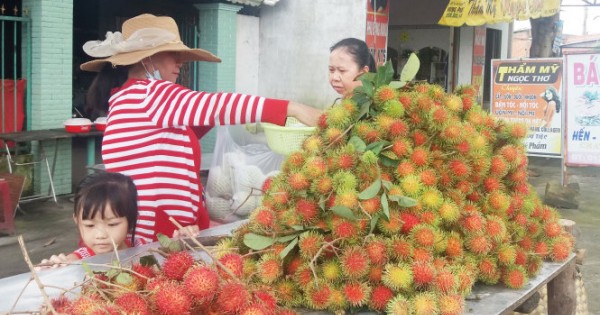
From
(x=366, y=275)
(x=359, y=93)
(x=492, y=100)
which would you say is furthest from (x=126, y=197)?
(x=492, y=100)

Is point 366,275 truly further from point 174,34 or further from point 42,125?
point 42,125

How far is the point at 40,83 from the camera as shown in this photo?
662cm

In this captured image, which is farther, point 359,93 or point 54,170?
point 54,170

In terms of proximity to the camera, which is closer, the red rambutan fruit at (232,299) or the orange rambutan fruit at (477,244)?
the red rambutan fruit at (232,299)

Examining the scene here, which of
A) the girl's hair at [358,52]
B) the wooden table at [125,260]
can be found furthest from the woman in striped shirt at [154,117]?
the girl's hair at [358,52]

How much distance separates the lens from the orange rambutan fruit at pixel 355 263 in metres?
1.42

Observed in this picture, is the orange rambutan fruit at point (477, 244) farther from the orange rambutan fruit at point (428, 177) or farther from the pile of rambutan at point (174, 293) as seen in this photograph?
the pile of rambutan at point (174, 293)

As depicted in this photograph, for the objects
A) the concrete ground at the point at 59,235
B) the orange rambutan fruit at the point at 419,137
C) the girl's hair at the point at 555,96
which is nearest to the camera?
the orange rambutan fruit at the point at 419,137

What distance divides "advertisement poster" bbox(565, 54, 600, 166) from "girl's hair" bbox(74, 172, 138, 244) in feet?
22.5

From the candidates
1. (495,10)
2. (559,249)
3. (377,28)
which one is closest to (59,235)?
(559,249)

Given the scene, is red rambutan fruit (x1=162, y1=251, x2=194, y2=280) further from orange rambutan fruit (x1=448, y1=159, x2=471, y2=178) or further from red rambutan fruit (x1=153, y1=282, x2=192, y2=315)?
orange rambutan fruit (x1=448, y1=159, x2=471, y2=178)

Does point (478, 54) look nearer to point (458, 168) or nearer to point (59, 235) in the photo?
point (59, 235)

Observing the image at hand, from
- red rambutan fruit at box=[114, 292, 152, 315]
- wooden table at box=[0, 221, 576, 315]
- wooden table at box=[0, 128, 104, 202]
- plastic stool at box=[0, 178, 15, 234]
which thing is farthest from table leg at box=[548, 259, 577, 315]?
wooden table at box=[0, 128, 104, 202]

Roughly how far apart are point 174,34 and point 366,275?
142cm
